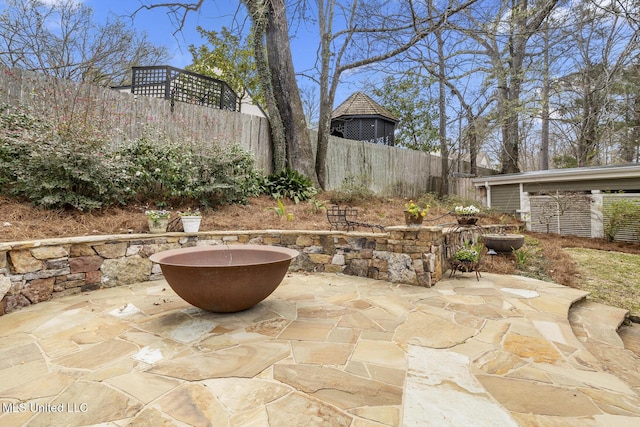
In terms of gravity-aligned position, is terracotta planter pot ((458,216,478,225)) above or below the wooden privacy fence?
below

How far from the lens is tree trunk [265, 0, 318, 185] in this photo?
6652 millimetres

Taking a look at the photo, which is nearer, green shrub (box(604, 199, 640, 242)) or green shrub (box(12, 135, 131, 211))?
green shrub (box(12, 135, 131, 211))

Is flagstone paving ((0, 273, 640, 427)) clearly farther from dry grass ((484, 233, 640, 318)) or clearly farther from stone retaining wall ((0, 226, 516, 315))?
dry grass ((484, 233, 640, 318))

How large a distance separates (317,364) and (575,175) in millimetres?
8447

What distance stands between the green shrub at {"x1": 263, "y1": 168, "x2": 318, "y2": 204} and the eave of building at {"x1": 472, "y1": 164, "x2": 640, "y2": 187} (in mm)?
5809

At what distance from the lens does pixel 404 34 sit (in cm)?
660

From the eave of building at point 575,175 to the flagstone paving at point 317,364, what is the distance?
5516 millimetres

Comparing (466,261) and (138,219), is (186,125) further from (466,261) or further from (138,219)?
(466,261)

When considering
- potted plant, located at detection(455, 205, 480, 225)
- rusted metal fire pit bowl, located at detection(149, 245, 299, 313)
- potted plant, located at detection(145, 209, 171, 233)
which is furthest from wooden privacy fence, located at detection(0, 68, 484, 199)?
potted plant, located at detection(455, 205, 480, 225)

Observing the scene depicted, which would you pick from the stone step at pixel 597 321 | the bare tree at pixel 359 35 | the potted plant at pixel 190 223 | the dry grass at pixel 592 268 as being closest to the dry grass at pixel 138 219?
the potted plant at pixel 190 223

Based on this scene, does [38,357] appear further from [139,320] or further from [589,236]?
[589,236]

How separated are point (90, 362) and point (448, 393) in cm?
193

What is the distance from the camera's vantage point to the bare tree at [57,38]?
19.9 ft

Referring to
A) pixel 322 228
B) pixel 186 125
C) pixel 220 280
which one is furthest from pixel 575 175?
pixel 186 125
